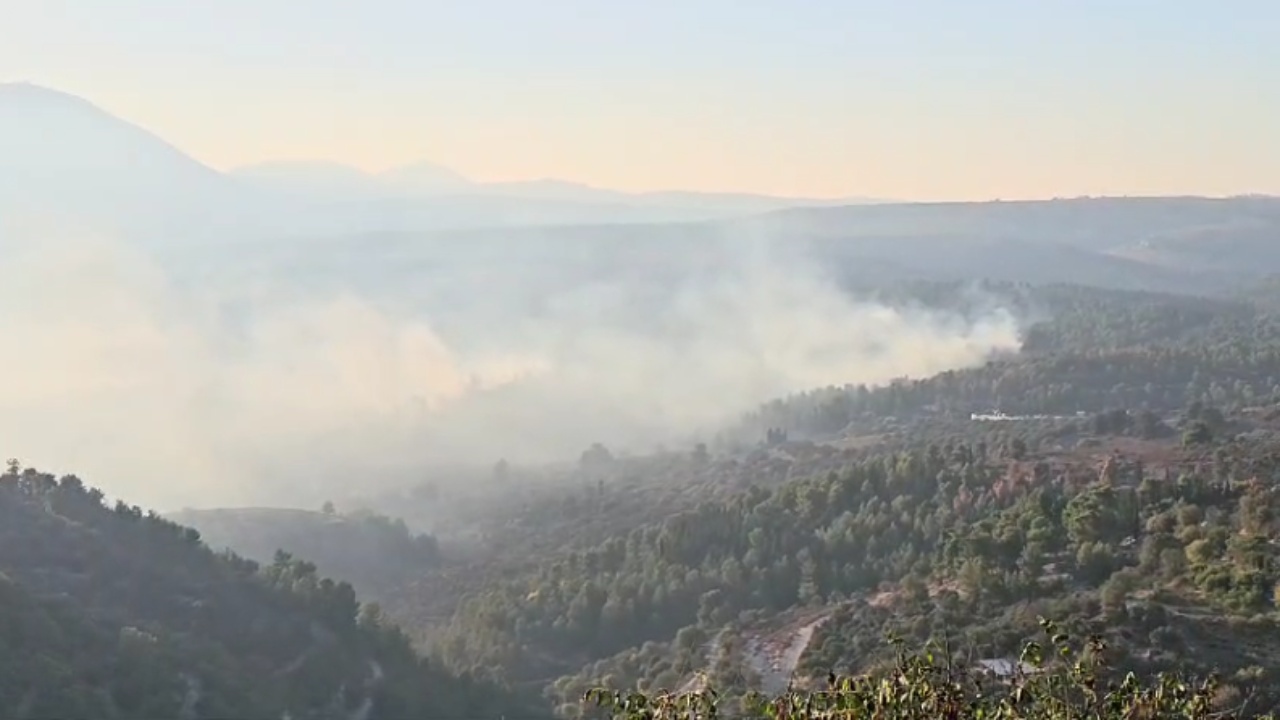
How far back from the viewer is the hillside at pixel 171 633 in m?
45.7

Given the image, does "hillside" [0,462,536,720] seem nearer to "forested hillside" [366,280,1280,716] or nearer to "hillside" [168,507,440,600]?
"forested hillside" [366,280,1280,716]

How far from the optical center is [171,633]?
53.4 metres

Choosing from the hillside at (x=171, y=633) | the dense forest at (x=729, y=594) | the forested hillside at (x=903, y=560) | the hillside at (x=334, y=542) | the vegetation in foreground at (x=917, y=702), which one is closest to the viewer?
the vegetation in foreground at (x=917, y=702)

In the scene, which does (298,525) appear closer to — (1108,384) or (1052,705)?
(1108,384)

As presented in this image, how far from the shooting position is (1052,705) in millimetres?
17141

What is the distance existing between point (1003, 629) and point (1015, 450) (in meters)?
50.0

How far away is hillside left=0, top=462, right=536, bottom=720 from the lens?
150 feet

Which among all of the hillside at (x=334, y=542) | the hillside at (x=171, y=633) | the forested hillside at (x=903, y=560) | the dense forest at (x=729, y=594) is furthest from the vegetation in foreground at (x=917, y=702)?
the hillside at (x=334, y=542)

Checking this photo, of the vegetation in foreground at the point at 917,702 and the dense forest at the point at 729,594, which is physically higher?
the vegetation in foreground at the point at 917,702

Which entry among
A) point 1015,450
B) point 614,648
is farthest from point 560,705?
point 1015,450

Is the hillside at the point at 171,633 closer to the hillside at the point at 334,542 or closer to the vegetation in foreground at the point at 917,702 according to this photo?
the vegetation in foreground at the point at 917,702

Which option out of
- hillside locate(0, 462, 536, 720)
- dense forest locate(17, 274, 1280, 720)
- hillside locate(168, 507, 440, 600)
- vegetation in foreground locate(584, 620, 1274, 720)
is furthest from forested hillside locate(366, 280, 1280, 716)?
hillside locate(0, 462, 536, 720)

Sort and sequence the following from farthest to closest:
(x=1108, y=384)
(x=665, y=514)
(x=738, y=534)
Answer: (x=1108, y=384) → (x=665, y=514) → (x=738, y=534)

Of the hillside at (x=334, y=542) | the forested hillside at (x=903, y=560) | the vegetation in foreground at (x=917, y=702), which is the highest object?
the vegetation in foreground at (x=917, y=702)
